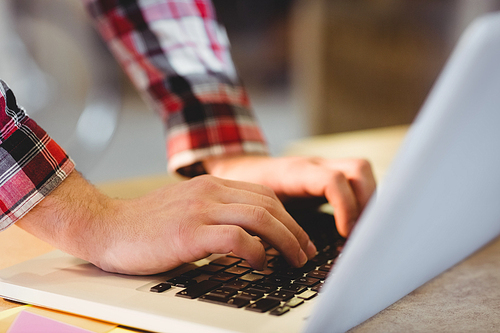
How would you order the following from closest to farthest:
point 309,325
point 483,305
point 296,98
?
point 309,325 < point 483,305 < point 296,98

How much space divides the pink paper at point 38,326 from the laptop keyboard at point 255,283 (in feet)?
0.21

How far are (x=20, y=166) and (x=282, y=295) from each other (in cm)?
26

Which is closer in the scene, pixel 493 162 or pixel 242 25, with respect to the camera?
pixel 493 162

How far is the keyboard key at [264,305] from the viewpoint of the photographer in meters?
0.34

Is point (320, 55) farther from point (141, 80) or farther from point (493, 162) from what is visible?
point (493, 162)

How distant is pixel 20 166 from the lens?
1.48ft

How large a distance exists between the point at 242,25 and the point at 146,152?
4.62 feet

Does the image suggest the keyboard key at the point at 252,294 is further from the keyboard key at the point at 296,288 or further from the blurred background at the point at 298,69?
the blurred background at the point at 298,69

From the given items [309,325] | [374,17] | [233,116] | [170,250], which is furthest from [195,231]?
[374,17]

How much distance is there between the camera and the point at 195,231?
42cm

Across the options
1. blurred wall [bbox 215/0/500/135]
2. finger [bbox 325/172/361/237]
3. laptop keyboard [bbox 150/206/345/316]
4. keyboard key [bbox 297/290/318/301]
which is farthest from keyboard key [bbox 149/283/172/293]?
blurred wall [bbox 215/0/500/135]

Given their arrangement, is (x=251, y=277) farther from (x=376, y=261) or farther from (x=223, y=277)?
(x=376, y=261)

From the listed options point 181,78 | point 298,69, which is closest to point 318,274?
point 181,78

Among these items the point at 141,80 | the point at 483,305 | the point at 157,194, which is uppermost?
the point at 141,80
